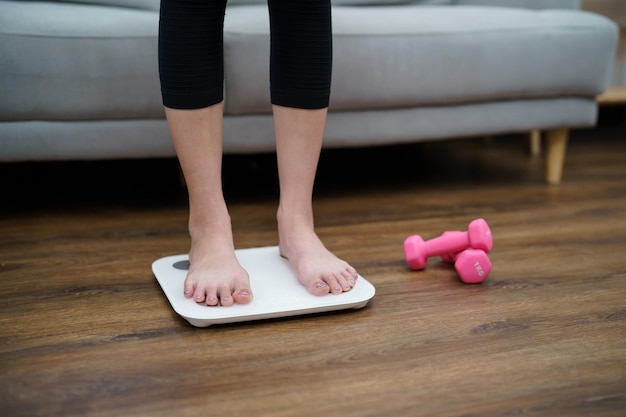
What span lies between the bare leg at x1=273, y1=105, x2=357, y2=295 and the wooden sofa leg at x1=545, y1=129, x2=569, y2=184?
98cm

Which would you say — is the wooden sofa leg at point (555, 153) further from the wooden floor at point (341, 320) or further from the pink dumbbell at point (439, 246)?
the pink dumbbell at point (439, 246)

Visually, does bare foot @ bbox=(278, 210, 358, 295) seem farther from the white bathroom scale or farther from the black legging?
the black legging

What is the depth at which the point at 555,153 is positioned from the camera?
188 centimetres

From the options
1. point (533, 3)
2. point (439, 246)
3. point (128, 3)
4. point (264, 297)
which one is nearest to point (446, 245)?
point (439, 246)

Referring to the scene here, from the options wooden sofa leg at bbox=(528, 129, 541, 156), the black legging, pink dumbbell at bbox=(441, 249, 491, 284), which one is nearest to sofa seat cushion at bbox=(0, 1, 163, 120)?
the black legging

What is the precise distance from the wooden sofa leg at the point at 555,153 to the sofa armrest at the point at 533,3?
42 cm

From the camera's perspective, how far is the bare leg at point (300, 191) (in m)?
1.06

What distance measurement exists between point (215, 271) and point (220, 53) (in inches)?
12.3

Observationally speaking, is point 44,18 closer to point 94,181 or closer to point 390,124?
point 94,181

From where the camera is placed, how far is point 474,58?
1.65m

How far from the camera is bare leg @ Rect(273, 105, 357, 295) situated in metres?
1.06

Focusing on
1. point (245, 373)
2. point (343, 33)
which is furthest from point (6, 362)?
point (343, 33)

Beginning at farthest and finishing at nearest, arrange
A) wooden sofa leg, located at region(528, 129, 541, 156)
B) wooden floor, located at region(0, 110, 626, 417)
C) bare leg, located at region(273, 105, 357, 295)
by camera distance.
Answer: wooden sofa leg, located at region(528, 129, 541, 156)
bare leg, located at region(273, 105, 357, 295)
wooden floor, located at region(0, 110, 626, 417)

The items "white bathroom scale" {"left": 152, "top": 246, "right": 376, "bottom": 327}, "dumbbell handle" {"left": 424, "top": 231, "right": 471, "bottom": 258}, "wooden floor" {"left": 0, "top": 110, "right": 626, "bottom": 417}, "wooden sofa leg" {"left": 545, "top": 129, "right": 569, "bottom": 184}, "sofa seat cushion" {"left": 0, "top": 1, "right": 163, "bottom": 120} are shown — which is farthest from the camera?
"wooden sofa leg" {"left": 545, "top": 129, "right": 569, "bottom": 184}
